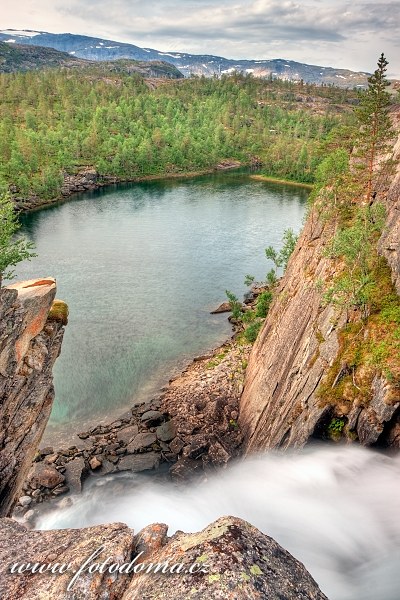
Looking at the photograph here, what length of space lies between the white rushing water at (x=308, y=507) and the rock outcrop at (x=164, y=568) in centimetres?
707

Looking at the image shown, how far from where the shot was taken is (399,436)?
21.1 meters

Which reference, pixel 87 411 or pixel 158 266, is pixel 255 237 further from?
pixel 87 411

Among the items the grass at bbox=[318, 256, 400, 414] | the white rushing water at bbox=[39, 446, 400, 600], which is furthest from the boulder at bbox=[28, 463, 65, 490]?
the grass at bbox=[318, 256, 400, 414]

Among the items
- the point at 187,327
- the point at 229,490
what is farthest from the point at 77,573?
the point at 187,327

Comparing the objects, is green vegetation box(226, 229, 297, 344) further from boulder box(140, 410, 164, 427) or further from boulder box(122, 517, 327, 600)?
boulder box(122, 517, 327, 600)

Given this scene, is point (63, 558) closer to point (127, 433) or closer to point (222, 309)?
point (127, 433)

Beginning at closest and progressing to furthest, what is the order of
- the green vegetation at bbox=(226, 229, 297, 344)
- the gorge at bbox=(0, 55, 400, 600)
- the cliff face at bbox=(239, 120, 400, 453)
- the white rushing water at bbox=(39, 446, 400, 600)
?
the gorge at bbox=(0, 55, 400, 600) < the white rushing water at bbox=(39, 446, 400, 600) < the cliff face at bbox=(239, 120, 400, 453) < the green vegetation at bbox=(226, 229, 297, 344)

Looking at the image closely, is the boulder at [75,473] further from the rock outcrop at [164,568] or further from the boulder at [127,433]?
the rock outcrop at [164,568]

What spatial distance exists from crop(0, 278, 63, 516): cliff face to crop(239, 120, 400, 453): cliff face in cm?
1571

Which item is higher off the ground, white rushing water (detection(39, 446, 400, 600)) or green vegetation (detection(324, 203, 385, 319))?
green vegetation (detection(324, 203, 385, 319))

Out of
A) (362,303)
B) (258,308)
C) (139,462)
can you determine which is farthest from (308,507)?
(258,308)

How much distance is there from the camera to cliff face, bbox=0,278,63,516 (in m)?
23.6

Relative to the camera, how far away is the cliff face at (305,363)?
72.2 feet

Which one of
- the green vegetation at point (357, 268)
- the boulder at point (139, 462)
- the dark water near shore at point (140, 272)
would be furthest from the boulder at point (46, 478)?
the green vegetation at point (357, 268)
